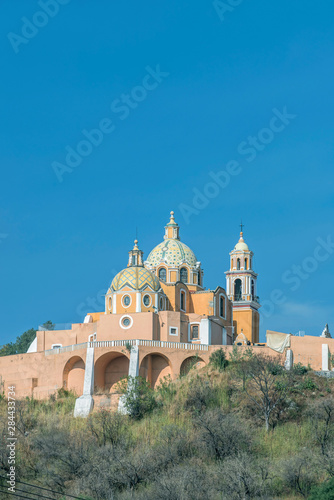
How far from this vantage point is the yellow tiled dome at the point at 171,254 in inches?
2299

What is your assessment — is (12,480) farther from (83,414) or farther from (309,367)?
(309,367)

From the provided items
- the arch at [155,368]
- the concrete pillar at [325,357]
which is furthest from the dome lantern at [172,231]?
the concrete pillar at [325,357]

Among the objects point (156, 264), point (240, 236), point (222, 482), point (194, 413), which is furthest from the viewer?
point (240, 236)

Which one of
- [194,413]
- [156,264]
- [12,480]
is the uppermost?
[156,264]

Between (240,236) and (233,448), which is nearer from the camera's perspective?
(233,448)

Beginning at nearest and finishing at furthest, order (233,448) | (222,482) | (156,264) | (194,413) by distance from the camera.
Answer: (222,482) → (233,448) → (194,413) → (156,264)

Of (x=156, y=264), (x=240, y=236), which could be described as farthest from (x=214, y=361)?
(x=240, y=236)

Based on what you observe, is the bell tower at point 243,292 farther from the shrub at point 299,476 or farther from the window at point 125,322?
the shrub at point 299,476

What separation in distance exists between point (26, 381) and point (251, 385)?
37.7ft

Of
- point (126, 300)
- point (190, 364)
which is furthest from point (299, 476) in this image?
point (126, 300)

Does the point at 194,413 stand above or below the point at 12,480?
above

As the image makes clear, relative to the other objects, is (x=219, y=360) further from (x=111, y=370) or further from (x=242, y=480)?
(x=242, y=480)

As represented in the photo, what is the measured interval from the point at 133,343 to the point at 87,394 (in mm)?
→ 3163

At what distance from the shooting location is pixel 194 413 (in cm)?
4500
